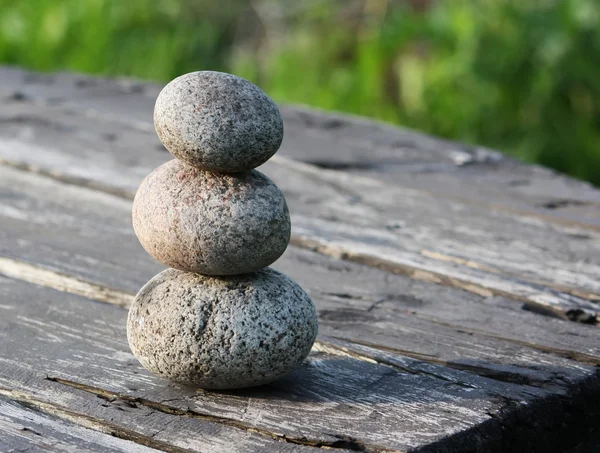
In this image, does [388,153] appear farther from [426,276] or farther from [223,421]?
→ [223,421]

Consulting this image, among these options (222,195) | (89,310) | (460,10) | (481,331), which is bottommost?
(89,310)

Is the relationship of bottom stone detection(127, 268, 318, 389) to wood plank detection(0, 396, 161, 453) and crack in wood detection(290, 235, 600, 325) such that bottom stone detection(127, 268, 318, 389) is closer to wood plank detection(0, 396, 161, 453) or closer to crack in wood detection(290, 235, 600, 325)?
wood plank detection(0, 396, 161, 453)

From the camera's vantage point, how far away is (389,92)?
5.87 m

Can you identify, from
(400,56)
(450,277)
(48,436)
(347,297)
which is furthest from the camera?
(400,56)

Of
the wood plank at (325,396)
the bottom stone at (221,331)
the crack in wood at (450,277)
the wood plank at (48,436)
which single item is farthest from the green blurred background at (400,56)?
the wood plank at (48,436)

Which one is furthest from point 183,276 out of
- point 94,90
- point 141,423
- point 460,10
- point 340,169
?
point 460,10

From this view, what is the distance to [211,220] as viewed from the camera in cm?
148

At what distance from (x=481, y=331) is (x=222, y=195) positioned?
0.64 metres

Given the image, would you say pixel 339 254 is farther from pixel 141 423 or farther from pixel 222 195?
pixel 141 423

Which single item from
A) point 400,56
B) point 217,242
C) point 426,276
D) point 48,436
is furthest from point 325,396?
point 400,56

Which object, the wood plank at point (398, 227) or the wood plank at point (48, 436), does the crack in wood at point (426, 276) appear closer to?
the wood plank at point (398, 227)

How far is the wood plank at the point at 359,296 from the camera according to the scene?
1.71 metres

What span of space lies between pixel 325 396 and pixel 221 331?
200 mm

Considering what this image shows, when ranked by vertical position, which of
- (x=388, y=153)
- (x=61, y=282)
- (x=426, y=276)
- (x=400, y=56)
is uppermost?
(x=400, y=56)
